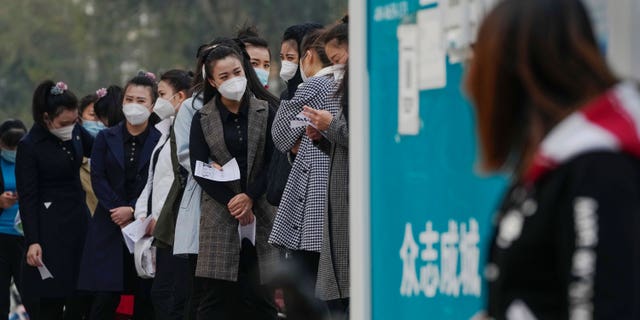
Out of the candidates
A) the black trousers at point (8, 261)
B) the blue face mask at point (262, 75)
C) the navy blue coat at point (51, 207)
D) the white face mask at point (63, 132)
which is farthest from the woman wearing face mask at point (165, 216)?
the black trousers at point (8, 261)

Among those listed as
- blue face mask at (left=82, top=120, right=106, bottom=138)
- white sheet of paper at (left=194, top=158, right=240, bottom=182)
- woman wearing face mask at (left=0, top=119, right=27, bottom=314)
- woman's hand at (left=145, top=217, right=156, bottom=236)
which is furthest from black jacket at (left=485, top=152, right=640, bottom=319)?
blue face mask at (left=82, top=120, right=106, bottom=138)

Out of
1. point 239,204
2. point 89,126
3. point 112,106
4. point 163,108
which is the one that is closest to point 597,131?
point 239,204

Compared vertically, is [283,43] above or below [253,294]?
above

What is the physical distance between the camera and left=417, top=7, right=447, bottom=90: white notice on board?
394cm

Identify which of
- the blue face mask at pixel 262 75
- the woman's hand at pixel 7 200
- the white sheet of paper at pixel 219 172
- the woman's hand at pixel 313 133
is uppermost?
the blue face mask at pixel 262 75

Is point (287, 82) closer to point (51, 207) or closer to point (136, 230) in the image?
point (136, 230)

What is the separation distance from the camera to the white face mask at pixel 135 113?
395 inches

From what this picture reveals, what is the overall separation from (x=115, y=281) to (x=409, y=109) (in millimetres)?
5869

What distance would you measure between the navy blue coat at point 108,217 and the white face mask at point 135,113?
0.44 feet

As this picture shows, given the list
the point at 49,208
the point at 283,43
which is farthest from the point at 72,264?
the point at 283,43

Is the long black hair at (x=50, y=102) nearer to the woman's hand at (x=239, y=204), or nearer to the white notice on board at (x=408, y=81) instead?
the woman's hand at (x=239, y=204)

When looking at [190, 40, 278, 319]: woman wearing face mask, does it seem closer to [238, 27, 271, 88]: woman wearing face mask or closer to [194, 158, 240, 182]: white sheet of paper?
[194, 158, 240, 182]: white sheet of paper

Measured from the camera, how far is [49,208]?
1038 cm

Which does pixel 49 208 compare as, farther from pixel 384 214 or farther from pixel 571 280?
pixel 571 280
